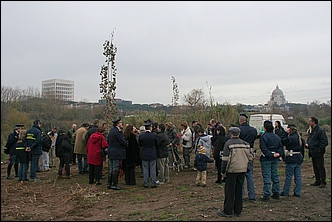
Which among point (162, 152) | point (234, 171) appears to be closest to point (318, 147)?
point (234, 171)

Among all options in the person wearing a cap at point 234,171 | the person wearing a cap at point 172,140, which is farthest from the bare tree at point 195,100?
the person wearing a cap at point 234,171

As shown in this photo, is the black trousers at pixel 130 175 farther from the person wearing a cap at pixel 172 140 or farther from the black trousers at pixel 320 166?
the black trousers at pixel 320 166

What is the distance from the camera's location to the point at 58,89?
109 feet

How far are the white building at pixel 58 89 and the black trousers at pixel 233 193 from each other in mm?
27702

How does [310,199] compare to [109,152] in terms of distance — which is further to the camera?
[109,152]

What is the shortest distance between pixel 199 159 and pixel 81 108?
78.9ft

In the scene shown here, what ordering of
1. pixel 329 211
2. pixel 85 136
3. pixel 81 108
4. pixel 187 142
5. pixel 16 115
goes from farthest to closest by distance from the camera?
pixel 81 108 < pixel 16 115 < pixel 187 142 < pixel 85 136 < pixel 329 211

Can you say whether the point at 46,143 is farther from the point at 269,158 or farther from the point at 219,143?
the point at 269,158

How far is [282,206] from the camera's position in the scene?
713 centimetres

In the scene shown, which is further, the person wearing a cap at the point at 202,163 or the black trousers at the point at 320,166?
the person wearing a cap at the point at 202,163

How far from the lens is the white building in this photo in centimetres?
3206

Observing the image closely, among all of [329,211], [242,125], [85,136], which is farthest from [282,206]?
[85,136]

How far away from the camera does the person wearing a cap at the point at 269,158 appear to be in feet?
24.9

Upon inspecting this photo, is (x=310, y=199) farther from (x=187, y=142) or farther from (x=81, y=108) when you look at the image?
(x=81, y=108)
